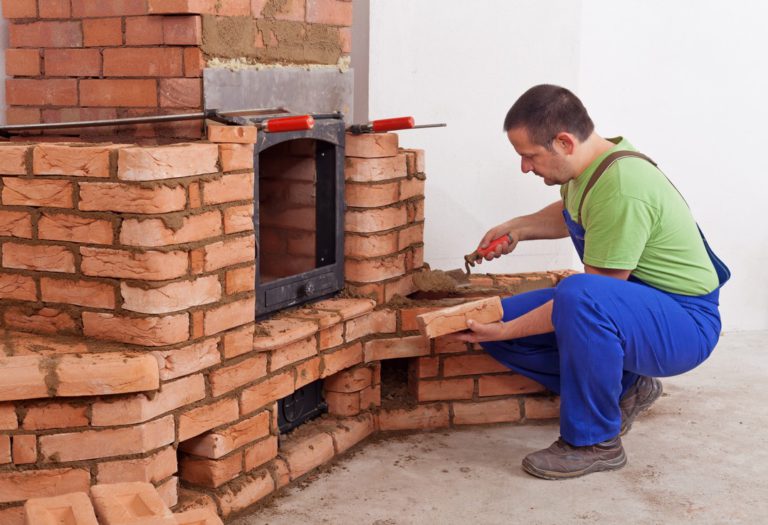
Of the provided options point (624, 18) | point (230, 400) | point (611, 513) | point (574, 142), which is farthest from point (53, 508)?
point (624, 18)

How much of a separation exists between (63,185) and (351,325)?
3.71 ft

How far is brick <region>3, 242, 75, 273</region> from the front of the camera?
2.66 meters

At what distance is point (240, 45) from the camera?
9.80 feet

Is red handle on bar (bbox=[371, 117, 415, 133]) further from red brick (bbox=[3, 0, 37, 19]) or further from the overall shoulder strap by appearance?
red brick (bbox=[3, 0, 37, 19])

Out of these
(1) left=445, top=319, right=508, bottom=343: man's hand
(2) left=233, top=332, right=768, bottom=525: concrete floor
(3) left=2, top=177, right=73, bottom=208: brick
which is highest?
(3) left=2, top=177, right=73, bottom=208: brick

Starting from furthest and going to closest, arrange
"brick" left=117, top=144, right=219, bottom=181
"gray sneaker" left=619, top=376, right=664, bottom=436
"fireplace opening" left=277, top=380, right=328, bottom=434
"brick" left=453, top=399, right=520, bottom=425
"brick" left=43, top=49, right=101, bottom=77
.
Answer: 1. "brick" left=453, top=399, right=520, bottom=425
2. "gray sneaker" left=619, top=376, right=664, bottom=436
3. "fireplace opening" left=277, top=380, right=328, bottom=434
4. "brick" left=43, top=49, right=101, bottom=77
5. "brick" left=117, top=144, right=219, bottom=181

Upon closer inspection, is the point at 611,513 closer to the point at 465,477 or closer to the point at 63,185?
the point at 465,477

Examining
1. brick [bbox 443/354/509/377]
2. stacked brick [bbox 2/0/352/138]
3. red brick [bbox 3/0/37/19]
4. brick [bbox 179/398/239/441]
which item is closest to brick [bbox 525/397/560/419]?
brick [bbox 443/354/509/377]

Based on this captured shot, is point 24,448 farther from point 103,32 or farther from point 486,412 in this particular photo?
point 486,412

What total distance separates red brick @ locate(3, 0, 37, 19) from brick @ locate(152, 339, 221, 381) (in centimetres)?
122

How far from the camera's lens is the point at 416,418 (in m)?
3.58

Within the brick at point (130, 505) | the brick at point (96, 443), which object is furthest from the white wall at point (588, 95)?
the brick at point (130, 505)

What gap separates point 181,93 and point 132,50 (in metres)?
0.21

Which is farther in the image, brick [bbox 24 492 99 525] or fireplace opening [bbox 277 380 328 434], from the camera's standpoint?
fireplace opening [bbox 277 380 328 434]
